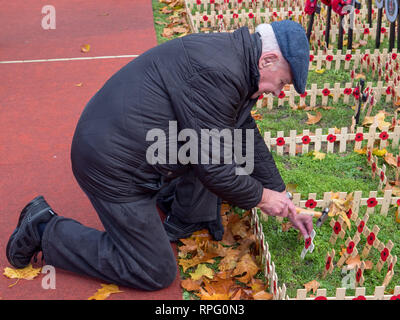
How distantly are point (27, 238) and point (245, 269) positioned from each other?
5.08 ft

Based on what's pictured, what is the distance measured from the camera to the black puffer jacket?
2953mm

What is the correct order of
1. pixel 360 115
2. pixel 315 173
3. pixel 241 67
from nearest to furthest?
1. pixel 241 67
2. pixel 315 173
3. pixel 360 115

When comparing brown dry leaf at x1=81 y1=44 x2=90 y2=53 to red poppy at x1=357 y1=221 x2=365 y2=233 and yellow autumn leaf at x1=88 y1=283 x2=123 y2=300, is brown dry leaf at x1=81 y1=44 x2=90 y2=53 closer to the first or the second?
yellow autumn leaf at x1=88 y1=283 x2=123 y2=300

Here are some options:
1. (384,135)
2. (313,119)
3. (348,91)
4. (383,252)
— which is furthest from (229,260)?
(348,91)

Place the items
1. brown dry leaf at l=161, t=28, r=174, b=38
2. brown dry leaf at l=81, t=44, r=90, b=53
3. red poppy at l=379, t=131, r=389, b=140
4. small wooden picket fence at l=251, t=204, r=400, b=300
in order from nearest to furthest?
small wooden picket fence at l=251, t=204, r=400, b=300, red poppy at l=379, t=131, r=389, b=140, brown dry leaf at l=81, t=44, r=90, b=53, brown dry leaf at l=161, t=28, r=174, b=38

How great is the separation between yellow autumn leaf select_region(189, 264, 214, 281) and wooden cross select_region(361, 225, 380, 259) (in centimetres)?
112

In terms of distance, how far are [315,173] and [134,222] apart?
Result: 2141mm

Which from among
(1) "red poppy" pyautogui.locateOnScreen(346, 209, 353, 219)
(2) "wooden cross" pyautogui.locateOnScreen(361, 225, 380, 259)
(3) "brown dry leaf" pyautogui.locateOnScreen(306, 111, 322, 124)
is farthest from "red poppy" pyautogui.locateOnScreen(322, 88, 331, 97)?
(2) "wooden cross" pyautogui.locateOnScreen(361, 225, 380, 259)

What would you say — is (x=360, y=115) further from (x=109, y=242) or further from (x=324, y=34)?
(x=109, y=242)

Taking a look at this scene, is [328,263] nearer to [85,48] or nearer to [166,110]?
[166,110]

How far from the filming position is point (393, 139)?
5.12m

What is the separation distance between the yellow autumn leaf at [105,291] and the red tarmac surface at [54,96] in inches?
1.8

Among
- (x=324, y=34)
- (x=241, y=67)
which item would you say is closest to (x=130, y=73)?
(x=241, y=67)

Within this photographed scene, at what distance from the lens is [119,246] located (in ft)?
11.4
